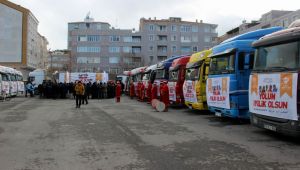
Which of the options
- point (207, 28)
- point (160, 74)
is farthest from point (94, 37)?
point (160, 74)

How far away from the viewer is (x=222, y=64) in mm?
15062

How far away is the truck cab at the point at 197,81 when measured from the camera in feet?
58.9

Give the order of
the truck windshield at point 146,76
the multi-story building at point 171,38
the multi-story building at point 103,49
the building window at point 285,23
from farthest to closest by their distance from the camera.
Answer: the multi-story building at point 171,38, the multi-story building at point 103,49, the building window at point 285,23, the truck windshield at point 146,76

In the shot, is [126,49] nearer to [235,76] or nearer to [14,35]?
[14,35]

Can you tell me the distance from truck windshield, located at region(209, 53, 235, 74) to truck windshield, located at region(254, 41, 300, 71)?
2526mm

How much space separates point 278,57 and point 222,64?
4441 mm

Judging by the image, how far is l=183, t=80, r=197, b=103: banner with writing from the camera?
60.8 ft

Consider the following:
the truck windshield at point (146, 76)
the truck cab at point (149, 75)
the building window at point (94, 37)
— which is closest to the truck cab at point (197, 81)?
the truck cab at point (149, 75)

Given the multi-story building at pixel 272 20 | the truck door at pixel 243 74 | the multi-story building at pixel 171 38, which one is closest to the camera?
the truck door at pixel 243 74

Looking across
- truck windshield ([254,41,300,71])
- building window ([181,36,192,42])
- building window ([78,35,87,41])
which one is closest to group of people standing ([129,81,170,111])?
truck windshield ([254,41,300,71])

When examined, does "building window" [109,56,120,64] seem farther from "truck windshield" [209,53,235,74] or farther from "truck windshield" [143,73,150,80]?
"truck windshield" [209,53,235,74]

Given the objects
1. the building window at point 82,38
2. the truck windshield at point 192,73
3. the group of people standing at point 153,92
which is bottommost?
the group of people standing at point 153,92

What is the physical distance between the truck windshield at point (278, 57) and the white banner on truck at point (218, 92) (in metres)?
2.72

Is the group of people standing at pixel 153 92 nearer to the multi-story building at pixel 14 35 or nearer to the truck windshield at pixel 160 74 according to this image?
the truck windshield at pixel 160 74
